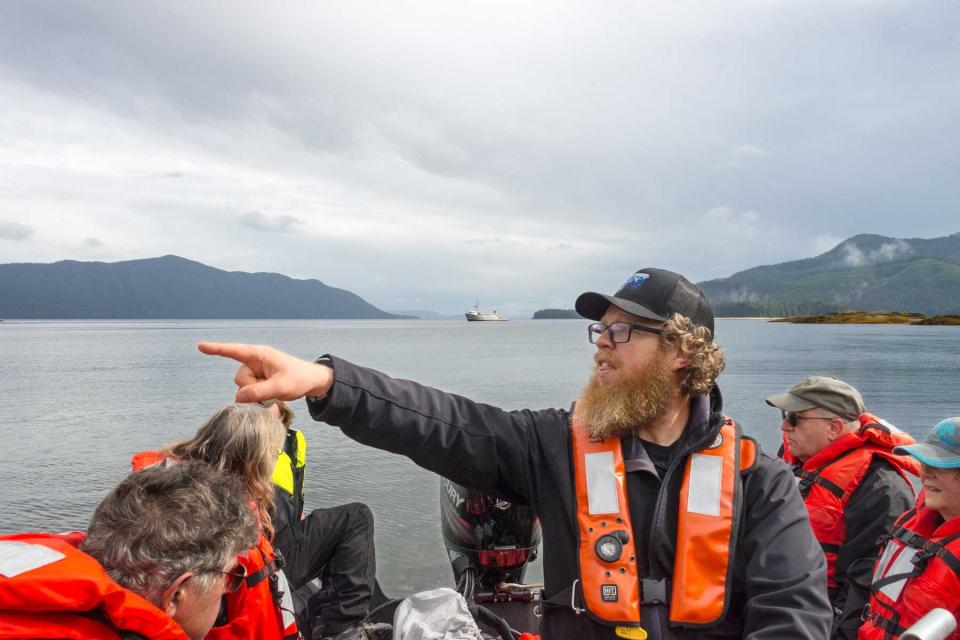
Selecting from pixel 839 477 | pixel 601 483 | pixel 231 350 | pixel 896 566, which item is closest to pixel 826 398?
pixel 839 477

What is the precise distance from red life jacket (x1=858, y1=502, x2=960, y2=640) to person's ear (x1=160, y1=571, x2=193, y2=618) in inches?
110

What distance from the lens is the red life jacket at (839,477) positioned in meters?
3.40

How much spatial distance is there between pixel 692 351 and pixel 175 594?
1761 mm

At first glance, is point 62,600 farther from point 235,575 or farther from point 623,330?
point 623,330

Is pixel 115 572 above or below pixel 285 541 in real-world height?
above

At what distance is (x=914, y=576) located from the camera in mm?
2619

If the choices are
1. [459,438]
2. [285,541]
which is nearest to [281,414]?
[285,541]

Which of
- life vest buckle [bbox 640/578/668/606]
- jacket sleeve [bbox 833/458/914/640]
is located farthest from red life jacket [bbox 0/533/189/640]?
jacket sleeve [bbox 833/458/914/640]

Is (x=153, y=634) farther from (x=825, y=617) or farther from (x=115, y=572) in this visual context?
(x=825, y=617)

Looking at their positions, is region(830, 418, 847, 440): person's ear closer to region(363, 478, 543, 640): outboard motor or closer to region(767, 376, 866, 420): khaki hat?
Result: region(767, 376, 866, 420): khaki hat

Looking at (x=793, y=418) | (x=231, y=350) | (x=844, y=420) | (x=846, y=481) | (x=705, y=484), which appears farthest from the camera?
(x=793, y=418)

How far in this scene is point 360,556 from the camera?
393cm

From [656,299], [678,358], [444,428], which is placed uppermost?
[656,299]

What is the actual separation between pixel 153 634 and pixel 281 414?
7.92 feet
